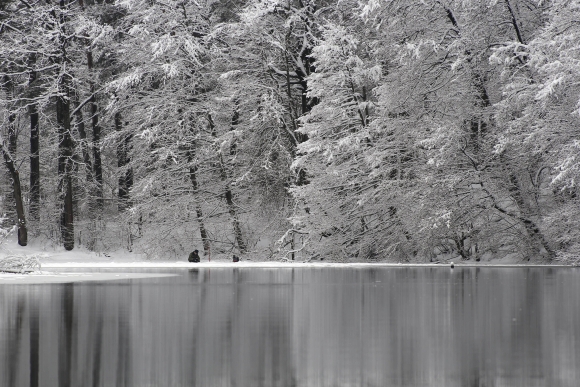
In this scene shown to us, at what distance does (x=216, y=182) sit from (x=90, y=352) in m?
32.7

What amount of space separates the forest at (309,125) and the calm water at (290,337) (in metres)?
13.2

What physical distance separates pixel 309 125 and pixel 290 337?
2482 centimetres

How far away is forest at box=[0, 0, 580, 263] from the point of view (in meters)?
30.2

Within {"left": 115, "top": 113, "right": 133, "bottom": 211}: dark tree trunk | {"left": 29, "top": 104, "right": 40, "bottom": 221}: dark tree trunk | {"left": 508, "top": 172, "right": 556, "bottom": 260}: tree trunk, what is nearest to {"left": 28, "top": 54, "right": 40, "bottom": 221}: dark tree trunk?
{"left": 29, "top": 104, "right": 40, "bottom": 221}: dark tree trunk

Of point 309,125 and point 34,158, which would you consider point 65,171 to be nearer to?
point 34,158

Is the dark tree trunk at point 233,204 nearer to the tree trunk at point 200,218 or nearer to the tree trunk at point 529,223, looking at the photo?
the tree trunk at point 200,218

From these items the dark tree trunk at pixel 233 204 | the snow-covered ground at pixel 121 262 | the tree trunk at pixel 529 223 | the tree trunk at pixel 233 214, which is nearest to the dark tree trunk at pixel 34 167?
the snow-covered ground at pixel 121 262

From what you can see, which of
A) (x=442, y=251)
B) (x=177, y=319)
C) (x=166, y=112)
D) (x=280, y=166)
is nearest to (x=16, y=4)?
(x=166, y=112)

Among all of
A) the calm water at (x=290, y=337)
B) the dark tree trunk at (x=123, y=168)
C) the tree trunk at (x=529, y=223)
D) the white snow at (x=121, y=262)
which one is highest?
the dark tree trunk at (x=123, y=168)

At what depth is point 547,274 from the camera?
2344 cm

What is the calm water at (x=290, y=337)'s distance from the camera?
A: 7285 millimetres

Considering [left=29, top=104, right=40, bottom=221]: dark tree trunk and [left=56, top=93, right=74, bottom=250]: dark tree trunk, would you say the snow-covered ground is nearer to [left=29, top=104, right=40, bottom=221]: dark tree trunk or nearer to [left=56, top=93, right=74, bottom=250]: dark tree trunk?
[left=56, top=93, right=74, bottom=250]: dark tree trunk

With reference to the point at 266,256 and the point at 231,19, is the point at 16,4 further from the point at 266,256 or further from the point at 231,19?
the point at 266,256

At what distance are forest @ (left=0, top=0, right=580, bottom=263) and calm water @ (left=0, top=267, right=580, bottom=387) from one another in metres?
13.2
